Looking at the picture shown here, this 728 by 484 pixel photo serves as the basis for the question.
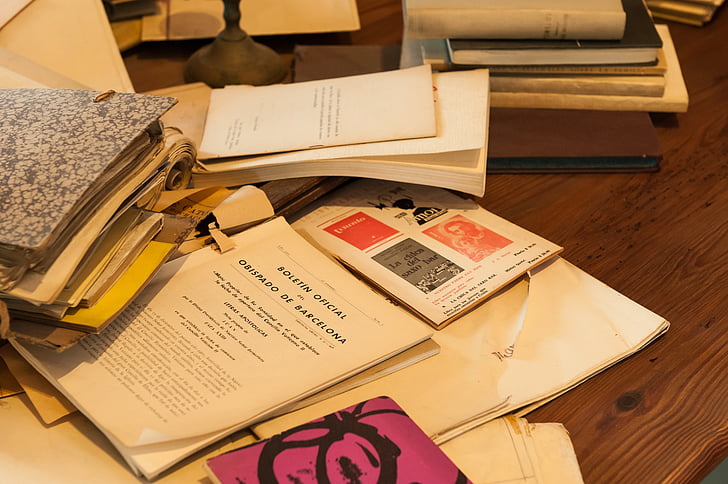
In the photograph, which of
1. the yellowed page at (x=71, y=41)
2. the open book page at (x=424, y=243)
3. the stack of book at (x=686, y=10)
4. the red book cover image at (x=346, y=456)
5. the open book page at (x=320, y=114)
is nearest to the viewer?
the red book cover image at (x=346, y=456)

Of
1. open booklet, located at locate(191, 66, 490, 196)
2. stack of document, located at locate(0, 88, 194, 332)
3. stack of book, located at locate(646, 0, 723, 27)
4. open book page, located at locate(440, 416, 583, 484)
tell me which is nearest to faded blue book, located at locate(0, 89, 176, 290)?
stack of document, located at locate(0, 88, 194, 332)

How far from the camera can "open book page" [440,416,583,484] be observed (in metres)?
0.57

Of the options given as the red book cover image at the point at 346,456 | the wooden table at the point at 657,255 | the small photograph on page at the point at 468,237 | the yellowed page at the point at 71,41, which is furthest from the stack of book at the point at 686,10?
the red book cover image at the point at 346,456

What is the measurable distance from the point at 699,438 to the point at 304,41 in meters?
0.88

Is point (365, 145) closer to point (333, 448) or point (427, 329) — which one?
point (427, 329)

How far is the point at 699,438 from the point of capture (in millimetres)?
623

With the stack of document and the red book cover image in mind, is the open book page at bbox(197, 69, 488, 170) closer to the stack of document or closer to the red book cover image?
the stack of document

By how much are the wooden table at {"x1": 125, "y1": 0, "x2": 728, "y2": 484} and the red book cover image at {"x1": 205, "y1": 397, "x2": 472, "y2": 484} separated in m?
0.12

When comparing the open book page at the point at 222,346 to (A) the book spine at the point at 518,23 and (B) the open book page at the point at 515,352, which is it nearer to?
(B) the open book page at the point at 515,352

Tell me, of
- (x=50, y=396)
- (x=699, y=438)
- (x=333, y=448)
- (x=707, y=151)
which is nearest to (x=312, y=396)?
(x=333, y=448)

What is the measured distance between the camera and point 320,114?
0.88 metres

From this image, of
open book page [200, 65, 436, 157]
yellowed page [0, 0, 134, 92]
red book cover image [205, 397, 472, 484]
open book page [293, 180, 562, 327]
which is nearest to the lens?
red book cover image [205, 397, 472, 484]

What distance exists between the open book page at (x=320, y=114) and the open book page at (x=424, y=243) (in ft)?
0.25

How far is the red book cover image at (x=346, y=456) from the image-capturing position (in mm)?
533
